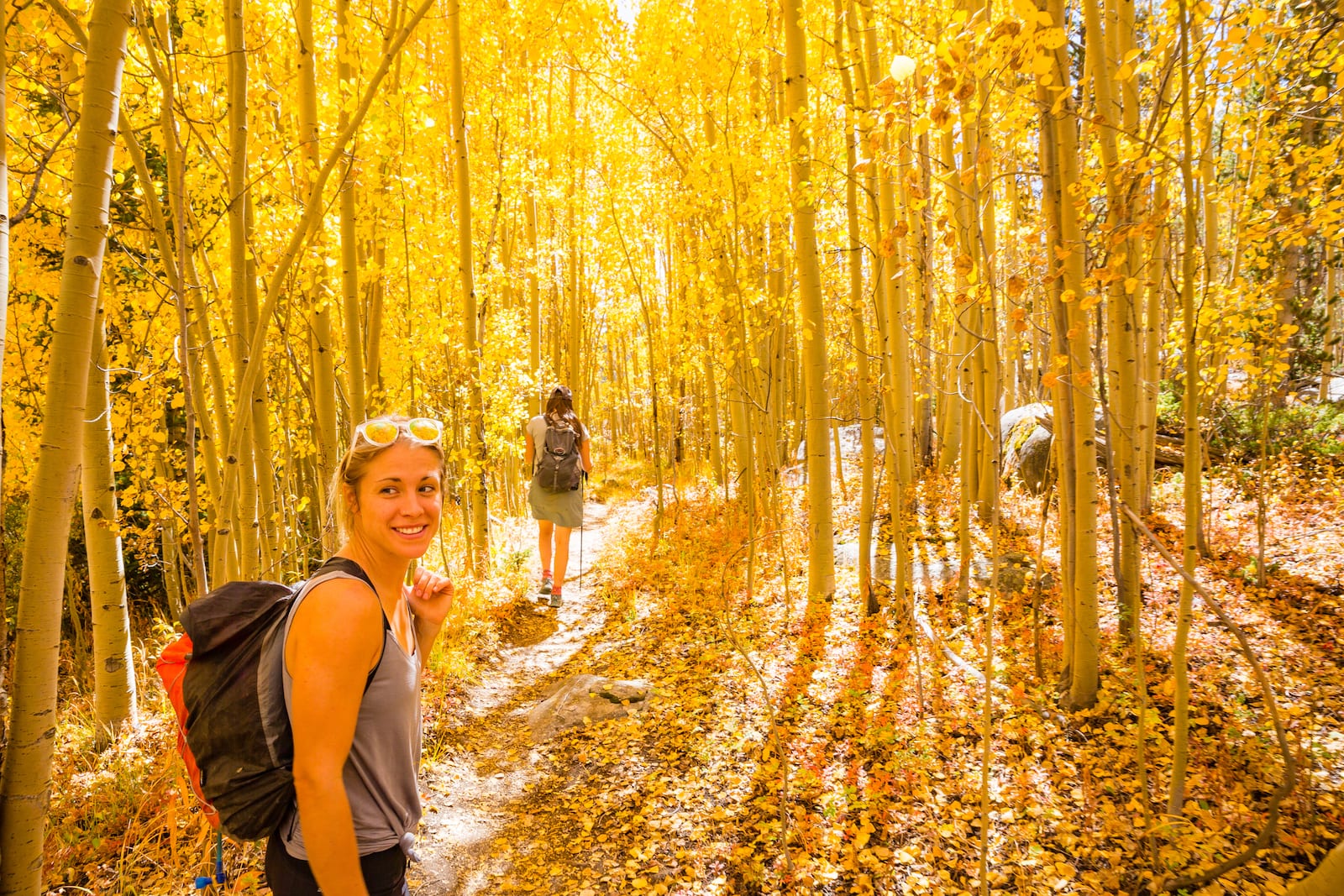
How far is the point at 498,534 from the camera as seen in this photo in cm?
1005

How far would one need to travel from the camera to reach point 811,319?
209 inches

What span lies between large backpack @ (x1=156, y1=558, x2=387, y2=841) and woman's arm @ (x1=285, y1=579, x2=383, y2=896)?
6 cm

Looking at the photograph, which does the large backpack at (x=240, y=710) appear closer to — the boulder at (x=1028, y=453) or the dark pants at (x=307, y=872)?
the dark pants at (x=307, y=872)

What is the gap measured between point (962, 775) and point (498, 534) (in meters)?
7.82

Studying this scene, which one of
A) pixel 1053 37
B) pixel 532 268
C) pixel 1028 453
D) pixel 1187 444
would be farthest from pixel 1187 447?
pixel 532 268

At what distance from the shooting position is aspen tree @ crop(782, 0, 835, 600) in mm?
4980

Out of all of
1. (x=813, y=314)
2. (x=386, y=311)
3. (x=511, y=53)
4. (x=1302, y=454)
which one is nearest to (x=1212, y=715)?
(x=813, y=314)

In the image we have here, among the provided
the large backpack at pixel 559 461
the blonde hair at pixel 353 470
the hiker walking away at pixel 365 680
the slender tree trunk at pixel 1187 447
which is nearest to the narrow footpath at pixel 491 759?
A: the large backpack at pixel 559 461

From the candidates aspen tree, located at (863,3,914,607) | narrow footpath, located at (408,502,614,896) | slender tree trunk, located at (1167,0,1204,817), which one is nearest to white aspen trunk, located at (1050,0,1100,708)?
slender tree trunk, located at (1167,0,1204,817)

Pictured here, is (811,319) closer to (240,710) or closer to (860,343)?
(860,343)

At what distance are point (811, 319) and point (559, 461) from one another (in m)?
2.80

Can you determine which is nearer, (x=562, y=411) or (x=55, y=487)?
(x=55, y=487)

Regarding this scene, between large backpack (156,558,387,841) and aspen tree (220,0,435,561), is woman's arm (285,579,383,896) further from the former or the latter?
aspen tree (220,0,435,561)

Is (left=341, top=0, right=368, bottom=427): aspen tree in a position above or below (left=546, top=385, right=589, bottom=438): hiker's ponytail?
above
